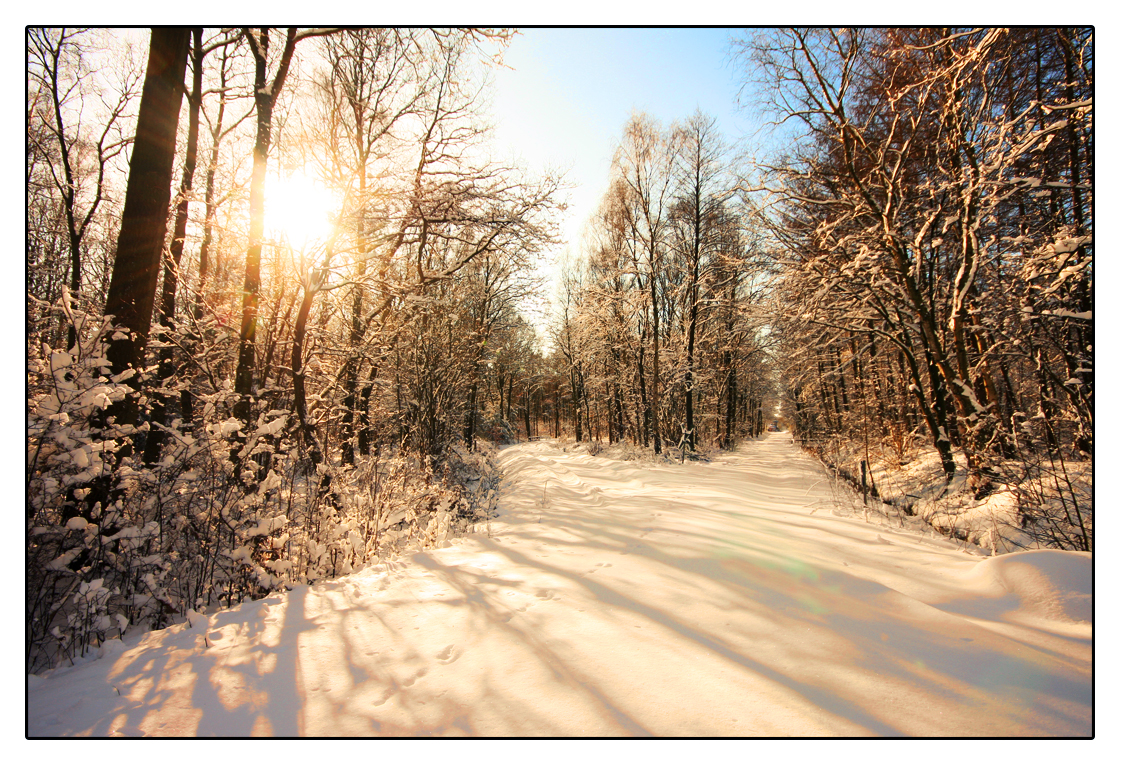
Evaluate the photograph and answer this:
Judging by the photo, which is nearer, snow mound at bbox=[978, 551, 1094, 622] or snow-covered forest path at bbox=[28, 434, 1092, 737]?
snow-covered forest path at bbox=[28, 434, 1092, 737]

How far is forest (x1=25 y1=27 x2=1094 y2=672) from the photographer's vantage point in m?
3.31

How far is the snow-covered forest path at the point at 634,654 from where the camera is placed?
1.60 metres

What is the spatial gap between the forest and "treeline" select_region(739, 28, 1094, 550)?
0.08 meters

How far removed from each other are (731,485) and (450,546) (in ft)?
18.3

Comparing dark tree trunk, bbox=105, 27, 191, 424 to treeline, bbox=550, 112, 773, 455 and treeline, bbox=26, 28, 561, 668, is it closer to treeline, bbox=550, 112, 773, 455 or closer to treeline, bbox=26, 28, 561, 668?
treeline, bbox=26, 28, 561, 668

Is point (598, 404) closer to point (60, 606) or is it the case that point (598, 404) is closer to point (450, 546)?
point (450, 546)

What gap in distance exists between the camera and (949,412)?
8.70m

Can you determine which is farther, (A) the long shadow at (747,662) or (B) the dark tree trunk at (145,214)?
(B) the dark tree trunk at (145,214)

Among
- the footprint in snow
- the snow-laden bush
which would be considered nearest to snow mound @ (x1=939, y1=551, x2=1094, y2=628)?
the footprint in snow

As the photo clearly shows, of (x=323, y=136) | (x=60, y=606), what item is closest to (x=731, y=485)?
(x=60, y=606)

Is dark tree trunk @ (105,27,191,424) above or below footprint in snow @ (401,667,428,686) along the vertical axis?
above

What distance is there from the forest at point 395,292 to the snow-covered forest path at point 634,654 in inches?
41.9

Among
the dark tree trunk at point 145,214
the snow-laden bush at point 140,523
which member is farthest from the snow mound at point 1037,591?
the dark tree trunk at point 145,214

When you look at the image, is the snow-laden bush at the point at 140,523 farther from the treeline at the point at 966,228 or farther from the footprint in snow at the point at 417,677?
the treeline at the point at 966,228
